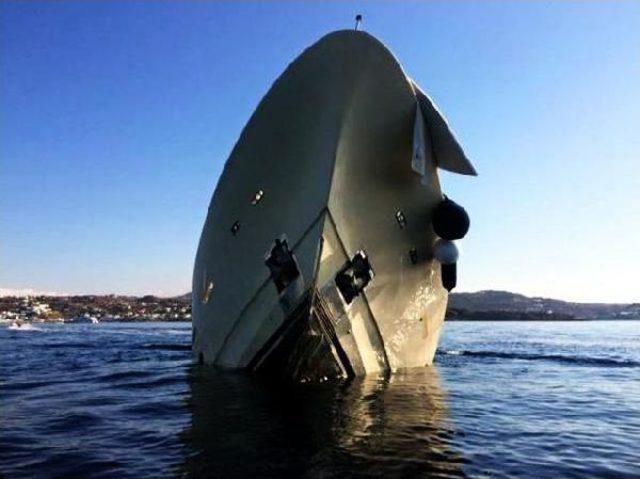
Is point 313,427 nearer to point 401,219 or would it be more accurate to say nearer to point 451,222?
point 401,219

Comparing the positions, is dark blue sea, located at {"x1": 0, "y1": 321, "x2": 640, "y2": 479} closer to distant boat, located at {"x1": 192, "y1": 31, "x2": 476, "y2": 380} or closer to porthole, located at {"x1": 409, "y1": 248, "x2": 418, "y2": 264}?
distant boat, located at {"x1": 192, "y1": 31, "x2": 476, "y2": 380}

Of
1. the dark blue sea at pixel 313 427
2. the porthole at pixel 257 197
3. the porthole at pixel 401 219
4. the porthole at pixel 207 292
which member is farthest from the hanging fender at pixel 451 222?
the porthole at pixel 207 292

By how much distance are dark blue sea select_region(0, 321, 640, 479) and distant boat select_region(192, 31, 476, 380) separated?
126cm

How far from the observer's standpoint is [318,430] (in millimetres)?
9773

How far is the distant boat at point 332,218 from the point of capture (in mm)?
14617

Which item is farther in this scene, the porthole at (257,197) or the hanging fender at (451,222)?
the hanging fender at (451,222)

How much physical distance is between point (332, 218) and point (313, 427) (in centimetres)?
599

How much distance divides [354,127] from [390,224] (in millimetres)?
2957

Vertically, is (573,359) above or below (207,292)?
below

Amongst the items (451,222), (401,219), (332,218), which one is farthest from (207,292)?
(451,222)

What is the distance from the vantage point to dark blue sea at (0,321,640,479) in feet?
25.2

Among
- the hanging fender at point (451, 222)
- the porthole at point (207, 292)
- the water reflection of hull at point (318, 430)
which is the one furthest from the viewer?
the porthole at point (207, 292)

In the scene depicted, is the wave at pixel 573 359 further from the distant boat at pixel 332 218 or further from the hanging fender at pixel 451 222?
the distant boat at pixel 332 218

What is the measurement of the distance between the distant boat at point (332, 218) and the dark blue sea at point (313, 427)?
126 centimetres
